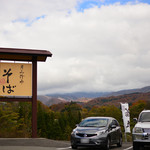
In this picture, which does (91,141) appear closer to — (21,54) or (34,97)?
(34,97)

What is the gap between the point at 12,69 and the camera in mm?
18578

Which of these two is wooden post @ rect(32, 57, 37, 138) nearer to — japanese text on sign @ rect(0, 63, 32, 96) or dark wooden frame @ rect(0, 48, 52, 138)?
dark wooden frame @ rect(0, 48, 52, 138)

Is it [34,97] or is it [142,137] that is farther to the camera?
[34,97]

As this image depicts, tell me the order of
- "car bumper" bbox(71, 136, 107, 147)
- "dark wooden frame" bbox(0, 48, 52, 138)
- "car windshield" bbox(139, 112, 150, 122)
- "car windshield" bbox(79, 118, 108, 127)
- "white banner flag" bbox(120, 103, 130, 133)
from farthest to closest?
"white banner flag" bbox(120, 103, 130, 133), "dark wooden frame" bbox(0, 48, 52, 138), "car windshield" bbox(79, 118, 108, 127), "car windshield" bbox(139, 112, 150, 122), "car bumper" bbox(71, 136, 107, 147)

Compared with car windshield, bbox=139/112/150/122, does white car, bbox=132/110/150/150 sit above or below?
below

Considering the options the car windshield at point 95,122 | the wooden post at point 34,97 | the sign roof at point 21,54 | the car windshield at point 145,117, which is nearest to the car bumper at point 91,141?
the car windshield at point 95,122

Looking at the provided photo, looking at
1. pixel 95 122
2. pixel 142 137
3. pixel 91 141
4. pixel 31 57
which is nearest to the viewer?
pixel 142 137

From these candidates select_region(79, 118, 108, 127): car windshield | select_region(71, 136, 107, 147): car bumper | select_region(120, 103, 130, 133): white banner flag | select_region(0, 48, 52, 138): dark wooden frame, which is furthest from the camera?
select_region(120, 103, 130, 133): white banner flag

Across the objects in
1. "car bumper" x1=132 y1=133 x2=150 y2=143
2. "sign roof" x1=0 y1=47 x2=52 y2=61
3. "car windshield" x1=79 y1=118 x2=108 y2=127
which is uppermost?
"sign roof" x1=0 y1=47 x2=52 y2=61

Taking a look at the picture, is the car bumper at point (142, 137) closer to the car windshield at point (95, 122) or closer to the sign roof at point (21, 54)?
the car windshield at point (95, 122)

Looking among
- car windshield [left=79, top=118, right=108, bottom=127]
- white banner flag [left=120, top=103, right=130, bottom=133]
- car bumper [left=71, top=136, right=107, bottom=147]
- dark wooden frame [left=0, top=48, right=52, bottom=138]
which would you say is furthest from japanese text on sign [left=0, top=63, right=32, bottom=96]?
white banner flag [left=120, top=103, right=130, bottom=133]

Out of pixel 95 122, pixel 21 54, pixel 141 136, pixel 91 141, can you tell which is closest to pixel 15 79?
pixel 21 54

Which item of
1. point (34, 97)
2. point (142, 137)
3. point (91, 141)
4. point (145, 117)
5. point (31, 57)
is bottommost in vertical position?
point (91, 141)

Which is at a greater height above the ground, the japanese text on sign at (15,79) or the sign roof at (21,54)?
the sign roof at (21,54)
